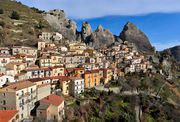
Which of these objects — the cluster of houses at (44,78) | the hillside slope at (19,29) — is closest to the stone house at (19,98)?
the cluster of houses at (44,78)

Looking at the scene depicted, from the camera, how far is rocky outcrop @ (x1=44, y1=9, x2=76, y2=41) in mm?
79500

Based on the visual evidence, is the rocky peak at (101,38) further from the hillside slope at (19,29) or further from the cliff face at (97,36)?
the hillside slope at (19,29)

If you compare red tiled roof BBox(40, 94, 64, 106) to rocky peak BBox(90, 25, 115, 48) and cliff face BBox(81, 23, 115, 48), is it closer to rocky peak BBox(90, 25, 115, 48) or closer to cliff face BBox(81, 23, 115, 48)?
rocky peak BBox(90, 25, 115, 48)

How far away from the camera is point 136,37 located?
318 ft

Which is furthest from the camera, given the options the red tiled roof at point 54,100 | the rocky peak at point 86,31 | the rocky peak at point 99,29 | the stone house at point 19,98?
the rocky peak at point 99,29

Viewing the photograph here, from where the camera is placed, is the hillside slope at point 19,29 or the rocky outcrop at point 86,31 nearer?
the hillside slope at point 19,29

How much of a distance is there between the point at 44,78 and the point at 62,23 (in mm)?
62637

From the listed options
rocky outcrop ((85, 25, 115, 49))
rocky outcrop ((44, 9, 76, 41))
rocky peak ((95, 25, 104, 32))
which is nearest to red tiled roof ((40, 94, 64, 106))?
rocky outcrop ((44, 9, 76, 41))

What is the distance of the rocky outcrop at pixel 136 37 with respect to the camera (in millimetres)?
91119

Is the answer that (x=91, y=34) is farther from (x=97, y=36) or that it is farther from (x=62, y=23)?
(x=62, y=23)

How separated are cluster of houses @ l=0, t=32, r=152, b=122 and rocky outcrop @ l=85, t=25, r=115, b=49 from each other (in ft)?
89.9

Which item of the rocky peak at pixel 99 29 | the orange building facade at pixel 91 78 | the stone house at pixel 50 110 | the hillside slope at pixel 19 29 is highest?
the rocky peak at pixel 99 29

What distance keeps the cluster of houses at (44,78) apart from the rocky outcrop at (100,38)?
27.4 meters

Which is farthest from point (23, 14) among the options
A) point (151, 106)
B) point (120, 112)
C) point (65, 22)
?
point (151, 106)
